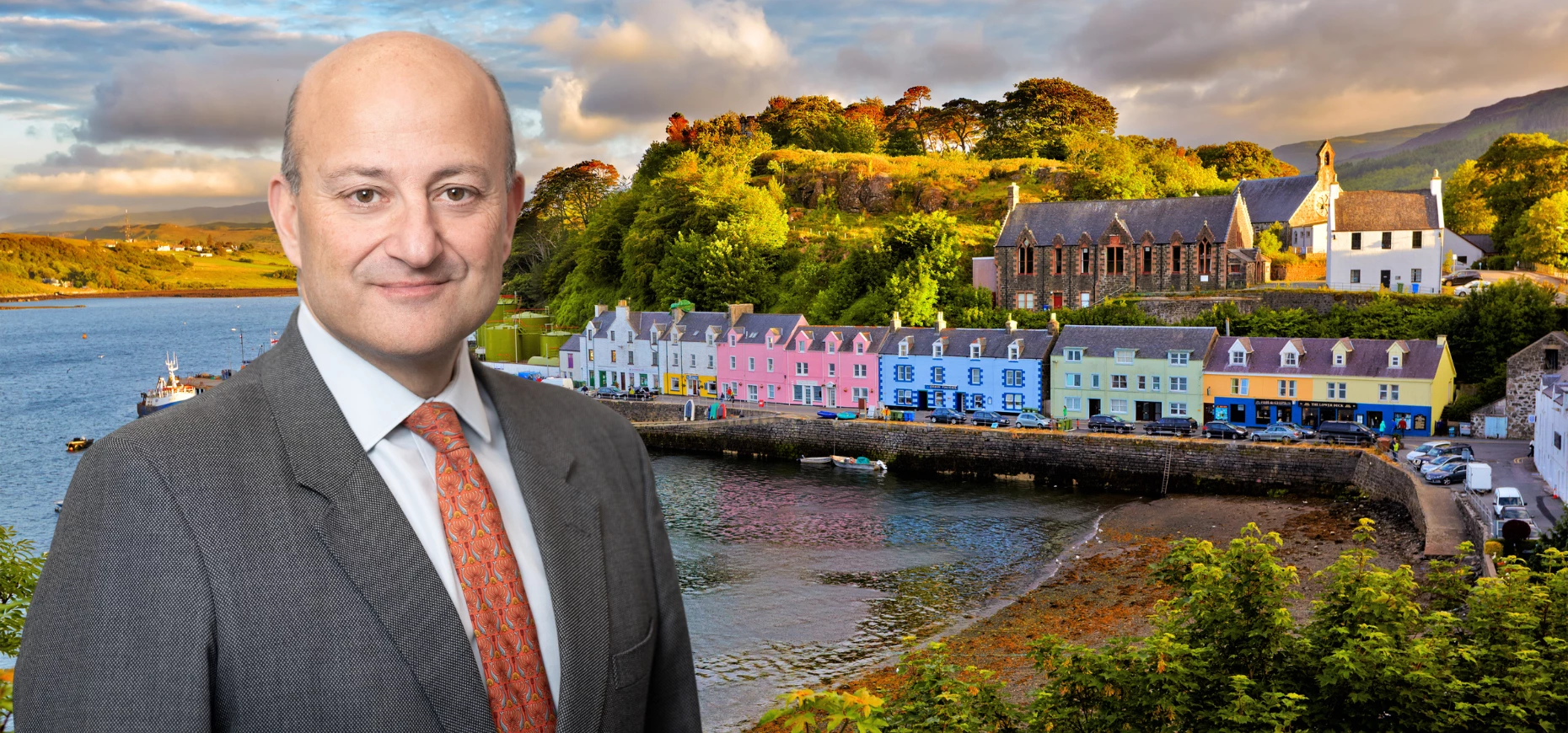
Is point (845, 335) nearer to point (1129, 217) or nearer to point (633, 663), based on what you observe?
point (1129, 217)

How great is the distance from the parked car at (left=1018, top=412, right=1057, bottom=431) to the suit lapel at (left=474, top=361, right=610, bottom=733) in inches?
1490

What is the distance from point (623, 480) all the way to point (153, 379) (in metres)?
80.1

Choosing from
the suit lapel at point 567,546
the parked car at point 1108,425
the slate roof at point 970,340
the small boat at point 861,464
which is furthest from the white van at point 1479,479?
the suit lapel at point 567,546

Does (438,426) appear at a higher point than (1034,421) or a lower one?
higher

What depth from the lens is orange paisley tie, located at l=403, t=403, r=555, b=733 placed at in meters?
2.06

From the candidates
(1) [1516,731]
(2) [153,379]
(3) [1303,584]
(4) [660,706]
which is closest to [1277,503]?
(3) [1303,584]

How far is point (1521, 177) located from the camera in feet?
174

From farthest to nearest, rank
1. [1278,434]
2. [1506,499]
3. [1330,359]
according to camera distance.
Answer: [1330,359]
[1278,434]
[1506,499]

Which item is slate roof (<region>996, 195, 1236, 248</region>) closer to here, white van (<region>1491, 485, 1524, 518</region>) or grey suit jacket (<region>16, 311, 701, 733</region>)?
white van (<region>1491, 485, 1524, 518</region>)

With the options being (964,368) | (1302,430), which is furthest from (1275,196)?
(964,368)

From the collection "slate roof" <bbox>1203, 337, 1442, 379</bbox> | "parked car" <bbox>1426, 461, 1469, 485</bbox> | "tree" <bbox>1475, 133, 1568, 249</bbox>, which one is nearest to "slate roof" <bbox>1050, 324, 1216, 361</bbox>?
"slate roof" <bbox>1203, 337, 1442, 379</bbox>

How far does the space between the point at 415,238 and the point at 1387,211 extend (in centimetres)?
5033

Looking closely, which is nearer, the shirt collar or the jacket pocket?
the shirt collar

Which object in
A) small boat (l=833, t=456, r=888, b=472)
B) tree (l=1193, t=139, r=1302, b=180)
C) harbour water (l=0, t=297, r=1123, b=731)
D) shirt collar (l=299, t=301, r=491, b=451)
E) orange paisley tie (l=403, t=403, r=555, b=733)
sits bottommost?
harbour water (l=0, t=297, r=1123, b=731)
